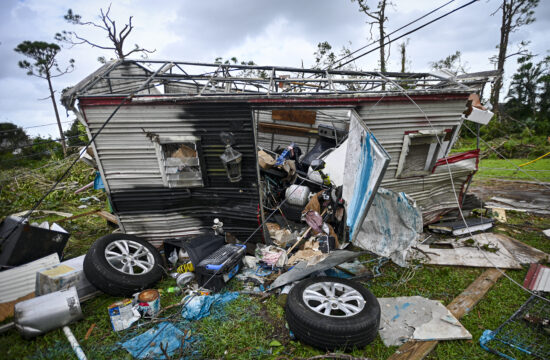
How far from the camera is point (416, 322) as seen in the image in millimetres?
3582

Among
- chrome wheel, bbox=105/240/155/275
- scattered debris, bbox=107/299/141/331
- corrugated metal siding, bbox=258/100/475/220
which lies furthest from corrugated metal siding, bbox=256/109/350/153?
scattered debris, bbox=107/299/141/331

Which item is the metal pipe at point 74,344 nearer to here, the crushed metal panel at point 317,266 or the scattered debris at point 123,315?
the scattered debris at point 123,315

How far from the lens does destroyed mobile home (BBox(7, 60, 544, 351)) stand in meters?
3.98

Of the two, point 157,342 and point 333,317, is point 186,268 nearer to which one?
point 157,342

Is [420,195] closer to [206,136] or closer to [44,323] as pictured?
[206,136]

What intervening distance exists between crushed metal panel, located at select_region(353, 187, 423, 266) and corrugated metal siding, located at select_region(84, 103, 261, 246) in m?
2.62

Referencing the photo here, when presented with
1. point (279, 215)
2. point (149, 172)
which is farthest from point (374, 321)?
point (149, 172)

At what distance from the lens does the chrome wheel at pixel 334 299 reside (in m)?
3.41

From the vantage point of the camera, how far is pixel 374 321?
3143mm

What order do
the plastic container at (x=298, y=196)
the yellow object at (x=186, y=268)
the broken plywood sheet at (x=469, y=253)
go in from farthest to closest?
the plastic container at (x=298, y=196) < the broken plywood sheet at (x=469, y=253) < the yellow object at (x=186, y=268)

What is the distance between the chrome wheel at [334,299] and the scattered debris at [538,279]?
11.1 feet

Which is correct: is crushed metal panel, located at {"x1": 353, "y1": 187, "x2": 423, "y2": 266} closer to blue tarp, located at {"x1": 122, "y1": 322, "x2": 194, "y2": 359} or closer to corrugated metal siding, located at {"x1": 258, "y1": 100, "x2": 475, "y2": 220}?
corrugated metal siding, located at {"x1": 258, "y1": 100, "x2": 475, "y2": 220}

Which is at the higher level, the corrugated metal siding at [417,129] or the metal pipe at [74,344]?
the corrugated metal siding at [417,129]

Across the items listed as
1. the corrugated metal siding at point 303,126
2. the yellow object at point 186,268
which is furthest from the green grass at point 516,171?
the yellow object at point 186,268
